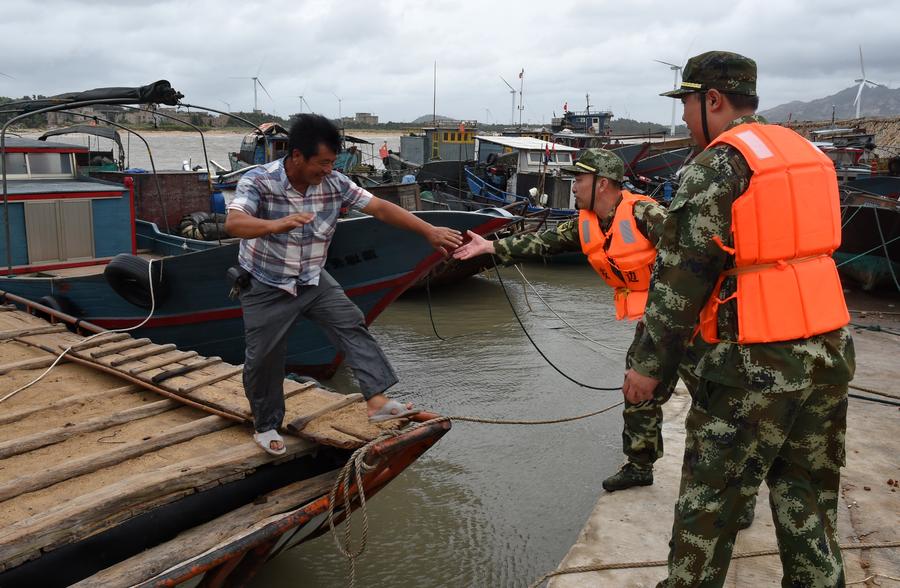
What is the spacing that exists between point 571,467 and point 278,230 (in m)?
3.71

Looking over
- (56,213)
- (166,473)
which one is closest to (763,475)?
(166,473)

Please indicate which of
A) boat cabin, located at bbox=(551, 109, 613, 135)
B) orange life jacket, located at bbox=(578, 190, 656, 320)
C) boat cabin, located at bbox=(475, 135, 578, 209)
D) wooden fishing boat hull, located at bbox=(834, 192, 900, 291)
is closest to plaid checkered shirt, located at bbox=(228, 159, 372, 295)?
orange life jacket, located at bbox=(578, 190, 656, 320)

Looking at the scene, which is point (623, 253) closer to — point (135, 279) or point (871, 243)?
point (135, 279)

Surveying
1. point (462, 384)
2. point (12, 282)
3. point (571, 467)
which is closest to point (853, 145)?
point (462, 384)

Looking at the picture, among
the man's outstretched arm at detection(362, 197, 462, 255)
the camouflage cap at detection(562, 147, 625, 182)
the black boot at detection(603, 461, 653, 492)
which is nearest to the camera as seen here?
the man's outstretched arm at detection(362, 197, 462, 255)

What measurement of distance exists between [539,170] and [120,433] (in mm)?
16456

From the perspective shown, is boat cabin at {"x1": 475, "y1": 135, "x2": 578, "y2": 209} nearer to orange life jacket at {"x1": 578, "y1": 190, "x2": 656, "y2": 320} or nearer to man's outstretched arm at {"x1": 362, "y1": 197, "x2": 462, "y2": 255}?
orange life jacket at {"x1": 578, "y1": 190, "x2": 656, "y2": 320}

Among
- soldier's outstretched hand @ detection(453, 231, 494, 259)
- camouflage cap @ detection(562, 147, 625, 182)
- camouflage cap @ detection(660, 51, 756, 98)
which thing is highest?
camouflage cap @ detection(660, 51, 756, 98)

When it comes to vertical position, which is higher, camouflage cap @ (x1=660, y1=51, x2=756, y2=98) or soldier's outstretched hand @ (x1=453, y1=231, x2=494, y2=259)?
camouflage cap @ (x1=660, y1=51, x2=756, y2=98)

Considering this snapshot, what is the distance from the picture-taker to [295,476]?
3752 mm

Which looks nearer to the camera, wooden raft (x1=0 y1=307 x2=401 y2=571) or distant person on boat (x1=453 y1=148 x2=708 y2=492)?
wooden raft (x1=0 y1=307 x2=401 y2=571)

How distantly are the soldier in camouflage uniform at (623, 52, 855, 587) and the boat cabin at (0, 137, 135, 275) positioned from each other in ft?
22.9

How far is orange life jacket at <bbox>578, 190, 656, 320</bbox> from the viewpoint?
3.88m

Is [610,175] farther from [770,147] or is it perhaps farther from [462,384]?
[462,384]
